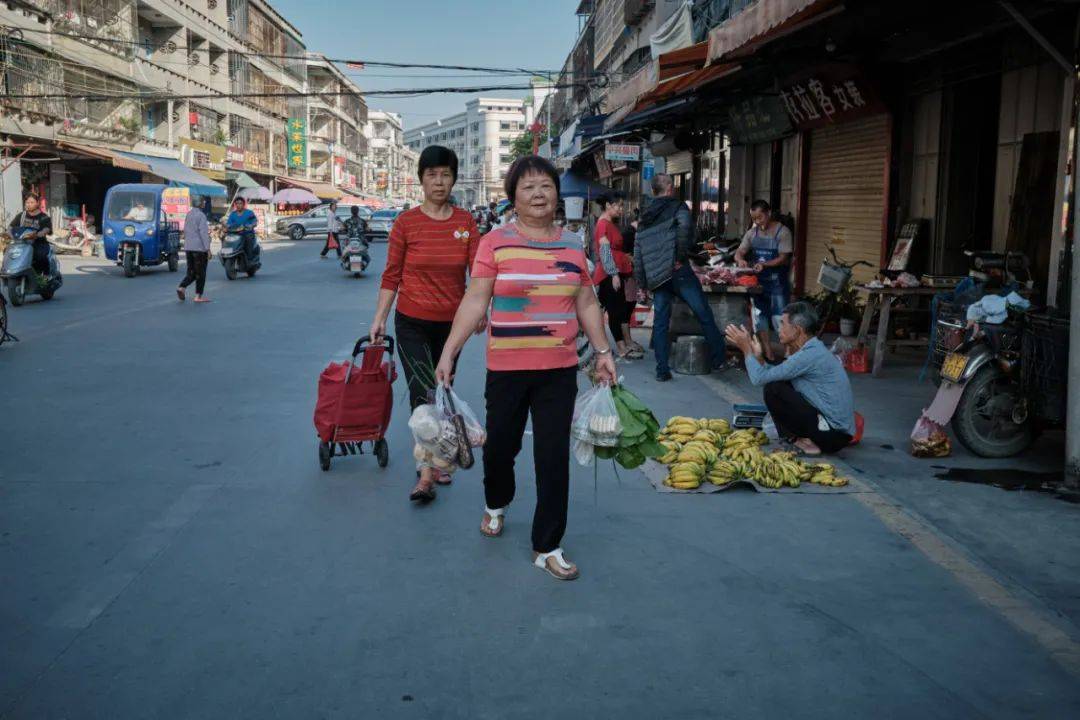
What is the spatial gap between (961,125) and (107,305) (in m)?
12.1

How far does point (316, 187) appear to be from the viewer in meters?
74.9

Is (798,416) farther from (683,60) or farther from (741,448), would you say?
(683,60)

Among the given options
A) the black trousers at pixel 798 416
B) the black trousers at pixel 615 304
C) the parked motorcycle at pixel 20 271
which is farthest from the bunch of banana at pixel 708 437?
the parked motorcycle at pixel 20 271

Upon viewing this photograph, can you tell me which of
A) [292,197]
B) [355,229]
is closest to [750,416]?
[355,229]

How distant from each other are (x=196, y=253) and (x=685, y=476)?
1243cm

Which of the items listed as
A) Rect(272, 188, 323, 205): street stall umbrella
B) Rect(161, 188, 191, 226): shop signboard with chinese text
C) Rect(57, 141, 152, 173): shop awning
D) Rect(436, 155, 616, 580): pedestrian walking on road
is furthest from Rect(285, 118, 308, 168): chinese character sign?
Rect(436, 155, 616, 580): pedestrian walking on road

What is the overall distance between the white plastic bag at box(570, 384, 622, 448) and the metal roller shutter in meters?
7.37

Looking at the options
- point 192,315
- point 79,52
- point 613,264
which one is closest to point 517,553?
point 613,264

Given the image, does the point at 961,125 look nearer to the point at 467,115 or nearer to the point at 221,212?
the point at 221,212

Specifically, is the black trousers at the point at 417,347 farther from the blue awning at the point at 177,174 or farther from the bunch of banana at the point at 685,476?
the blue awning at the point at 177,174

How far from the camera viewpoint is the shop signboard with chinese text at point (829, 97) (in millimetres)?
11242

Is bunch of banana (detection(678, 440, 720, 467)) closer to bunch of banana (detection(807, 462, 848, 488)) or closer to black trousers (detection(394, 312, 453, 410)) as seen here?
bunch of banana (detection(807, 462, 848, 488))

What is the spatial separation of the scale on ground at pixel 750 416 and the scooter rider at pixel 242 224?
16.5 m

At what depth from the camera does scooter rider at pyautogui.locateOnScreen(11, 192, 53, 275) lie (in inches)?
604
